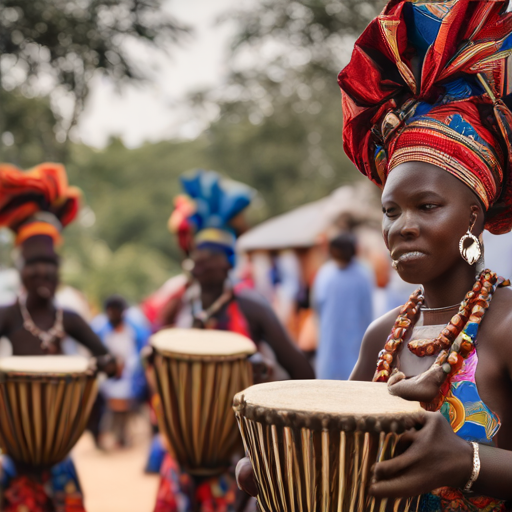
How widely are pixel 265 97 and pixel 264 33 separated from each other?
11804 millimetres

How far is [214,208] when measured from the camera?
5.40 meters

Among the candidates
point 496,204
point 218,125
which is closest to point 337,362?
point 496,204

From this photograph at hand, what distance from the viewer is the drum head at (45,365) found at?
4066 millimetres

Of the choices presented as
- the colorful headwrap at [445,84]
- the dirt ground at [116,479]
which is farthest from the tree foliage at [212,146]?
the colorful headwrap at [445,84]

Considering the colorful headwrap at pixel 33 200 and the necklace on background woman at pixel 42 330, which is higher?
the colorful headwrap at pixel 33 200

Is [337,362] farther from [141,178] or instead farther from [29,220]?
[141,178]

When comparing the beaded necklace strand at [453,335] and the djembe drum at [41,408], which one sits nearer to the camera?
the beaded necklace strand at [453,335]

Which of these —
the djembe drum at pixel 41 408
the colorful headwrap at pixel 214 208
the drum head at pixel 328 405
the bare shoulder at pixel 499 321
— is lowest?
the djembe drum at pixel 41 408

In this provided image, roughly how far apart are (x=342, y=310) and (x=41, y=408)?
3924 millimetres

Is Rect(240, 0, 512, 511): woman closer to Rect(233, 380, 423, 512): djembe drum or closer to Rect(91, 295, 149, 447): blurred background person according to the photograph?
Rect(233, 380, 423, 512): djembe drum

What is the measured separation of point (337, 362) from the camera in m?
7.36

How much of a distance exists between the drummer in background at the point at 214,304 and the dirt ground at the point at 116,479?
2759 millimetres

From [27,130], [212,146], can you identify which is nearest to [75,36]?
[27,130]

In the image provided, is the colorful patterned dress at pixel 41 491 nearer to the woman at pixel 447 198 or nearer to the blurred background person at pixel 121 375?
the woman at pixel 447 198
